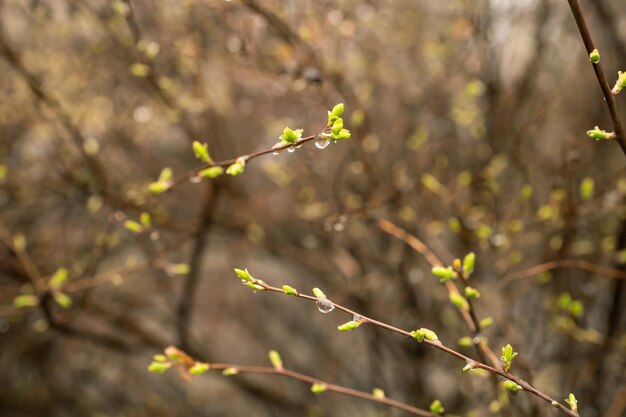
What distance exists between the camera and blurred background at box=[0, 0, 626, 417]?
10.3ft

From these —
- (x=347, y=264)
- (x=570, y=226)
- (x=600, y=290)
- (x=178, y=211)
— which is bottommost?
(x=570, y=226)

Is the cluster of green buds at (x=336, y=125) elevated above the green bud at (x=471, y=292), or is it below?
above

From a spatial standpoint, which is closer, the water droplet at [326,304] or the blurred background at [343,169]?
the water droplet at [326,304]

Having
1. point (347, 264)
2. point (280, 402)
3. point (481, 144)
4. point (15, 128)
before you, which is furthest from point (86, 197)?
point (481, 144)

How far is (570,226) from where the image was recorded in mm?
2996

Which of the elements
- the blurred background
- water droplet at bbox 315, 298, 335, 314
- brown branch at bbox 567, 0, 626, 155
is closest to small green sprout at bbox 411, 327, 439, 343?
water droplet at bbox 315, 298, 335, 314

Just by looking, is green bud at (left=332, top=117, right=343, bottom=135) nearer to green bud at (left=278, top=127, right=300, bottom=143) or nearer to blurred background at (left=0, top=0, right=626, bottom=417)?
green bud at (left=278, top=127, right=300, bottom=143)

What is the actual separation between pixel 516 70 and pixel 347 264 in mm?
2016

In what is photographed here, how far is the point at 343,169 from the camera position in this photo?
12.0 ft

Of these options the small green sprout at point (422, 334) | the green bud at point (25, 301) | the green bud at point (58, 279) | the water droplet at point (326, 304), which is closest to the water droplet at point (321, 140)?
the water droplet at point (326, 304)

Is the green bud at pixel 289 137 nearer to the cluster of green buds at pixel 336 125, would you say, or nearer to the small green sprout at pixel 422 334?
the cluster of green buds at pixel 336 125

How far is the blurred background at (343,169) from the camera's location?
10.3 feet

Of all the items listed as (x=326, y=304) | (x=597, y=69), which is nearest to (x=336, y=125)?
(x=326, y=304)

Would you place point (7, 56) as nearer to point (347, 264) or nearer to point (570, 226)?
point (347, 264)
